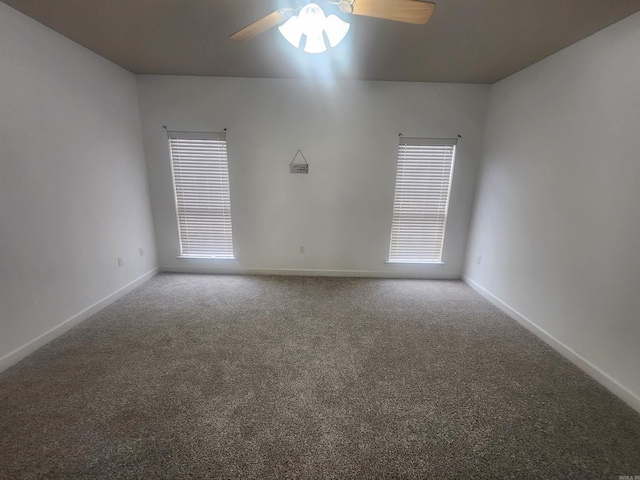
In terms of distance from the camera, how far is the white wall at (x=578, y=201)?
71.6 inches

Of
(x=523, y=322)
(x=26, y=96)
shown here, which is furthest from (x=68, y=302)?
(x=523, y=322)

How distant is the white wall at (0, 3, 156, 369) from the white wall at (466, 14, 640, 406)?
14.5 feet

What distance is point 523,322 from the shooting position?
8.84 ft

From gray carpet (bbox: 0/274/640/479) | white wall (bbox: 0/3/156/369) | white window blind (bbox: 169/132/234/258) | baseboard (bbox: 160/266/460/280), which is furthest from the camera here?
baseboard (bbox: 160/266/460/280)

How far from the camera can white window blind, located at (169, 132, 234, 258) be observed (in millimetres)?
3510

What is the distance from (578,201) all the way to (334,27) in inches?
92.9

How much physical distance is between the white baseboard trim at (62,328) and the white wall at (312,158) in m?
0.76

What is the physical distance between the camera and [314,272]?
3912mm

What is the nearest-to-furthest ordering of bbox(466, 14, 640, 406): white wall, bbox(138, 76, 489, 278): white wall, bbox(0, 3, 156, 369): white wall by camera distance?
→ bbox(466, 14, 640, 406): white wall
bbox(0, 3, 156, 369): white wall
bbox(138, 76, 489, 278): white wall

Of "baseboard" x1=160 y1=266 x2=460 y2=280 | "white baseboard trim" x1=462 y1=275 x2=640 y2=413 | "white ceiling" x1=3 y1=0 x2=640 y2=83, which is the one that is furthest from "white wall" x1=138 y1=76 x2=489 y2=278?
"white baseboard trim" x1=462 y1=275 x2=640 y2=413

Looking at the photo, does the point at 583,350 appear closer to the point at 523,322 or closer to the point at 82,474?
the point at 523,322

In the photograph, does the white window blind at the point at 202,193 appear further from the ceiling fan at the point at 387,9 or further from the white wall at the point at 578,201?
the white wall at the point at 578,201

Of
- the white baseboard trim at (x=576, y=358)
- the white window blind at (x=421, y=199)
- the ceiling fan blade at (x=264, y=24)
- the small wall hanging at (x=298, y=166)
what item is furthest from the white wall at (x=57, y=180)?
the white baseboard trim at (x=576, y=358)

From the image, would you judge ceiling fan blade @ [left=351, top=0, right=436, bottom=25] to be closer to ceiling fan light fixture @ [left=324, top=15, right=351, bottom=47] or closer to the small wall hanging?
ceiling fan light fixture @ [left=324, top=15, right=351, bottom=47]
